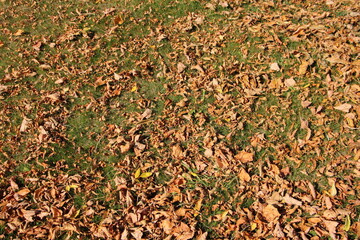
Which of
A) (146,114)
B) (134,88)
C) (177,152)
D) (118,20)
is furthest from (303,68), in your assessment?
(118,20)

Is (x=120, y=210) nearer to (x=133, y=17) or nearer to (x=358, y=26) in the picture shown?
(x=133, y=17)

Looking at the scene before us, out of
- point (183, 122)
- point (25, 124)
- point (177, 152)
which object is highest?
point (25, 124)

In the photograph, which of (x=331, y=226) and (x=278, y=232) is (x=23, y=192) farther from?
(x=331, y=226)

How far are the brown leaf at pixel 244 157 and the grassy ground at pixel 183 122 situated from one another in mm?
13

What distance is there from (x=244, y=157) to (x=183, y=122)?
36.0 inches

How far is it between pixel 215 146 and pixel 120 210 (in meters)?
1.34

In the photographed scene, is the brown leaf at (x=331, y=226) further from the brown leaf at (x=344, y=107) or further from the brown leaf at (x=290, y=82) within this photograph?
the brown leaf at (x=290, y=82)

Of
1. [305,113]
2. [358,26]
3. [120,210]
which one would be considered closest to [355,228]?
[305,113]

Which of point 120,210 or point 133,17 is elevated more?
point 133,17

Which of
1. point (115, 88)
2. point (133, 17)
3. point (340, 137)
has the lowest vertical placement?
point (340, 137)

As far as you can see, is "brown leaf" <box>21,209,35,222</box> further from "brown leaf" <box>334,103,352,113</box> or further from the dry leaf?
"brown leaf" <box>334,103,352,113</box>

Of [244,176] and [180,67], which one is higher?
[180,67]

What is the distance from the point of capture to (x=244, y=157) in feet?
12.3

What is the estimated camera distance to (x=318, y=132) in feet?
12.8
